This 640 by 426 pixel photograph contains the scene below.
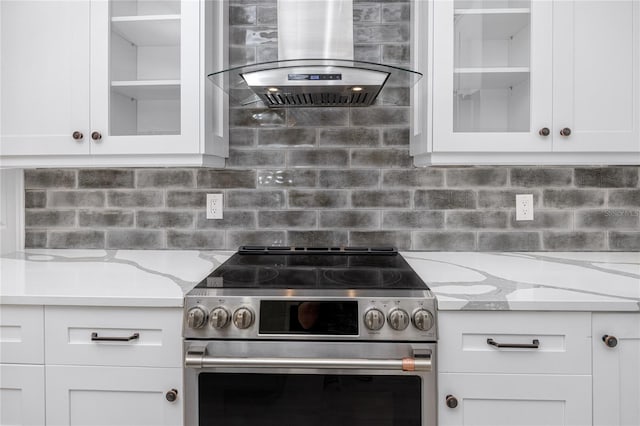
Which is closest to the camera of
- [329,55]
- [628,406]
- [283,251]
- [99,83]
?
[628,406]

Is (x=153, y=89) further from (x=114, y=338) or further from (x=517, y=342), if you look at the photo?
(x=517, y=342)

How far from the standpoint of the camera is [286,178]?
2.09 metres

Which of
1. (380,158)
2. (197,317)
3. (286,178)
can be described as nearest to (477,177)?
(380,158)

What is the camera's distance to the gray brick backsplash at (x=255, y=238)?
6.87 feet

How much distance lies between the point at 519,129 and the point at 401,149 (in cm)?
52

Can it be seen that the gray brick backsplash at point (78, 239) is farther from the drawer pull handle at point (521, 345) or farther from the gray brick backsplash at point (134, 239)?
the drawer pull handle at point (521, 345)

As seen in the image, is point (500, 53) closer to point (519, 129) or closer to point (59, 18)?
point (519, 129)

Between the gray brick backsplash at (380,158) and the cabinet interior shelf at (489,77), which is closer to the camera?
the cabinet interior shelf at (489,77)

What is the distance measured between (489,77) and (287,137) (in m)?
0.90

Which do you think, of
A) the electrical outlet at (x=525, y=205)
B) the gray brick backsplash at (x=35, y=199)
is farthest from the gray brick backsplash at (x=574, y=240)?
the gray brick backsplash at (x=35, y=199)

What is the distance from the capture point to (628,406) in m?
1.30

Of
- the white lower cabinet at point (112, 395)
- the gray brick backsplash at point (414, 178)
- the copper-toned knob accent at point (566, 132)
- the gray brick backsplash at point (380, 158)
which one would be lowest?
the white lower cabinet at point (112, 395)

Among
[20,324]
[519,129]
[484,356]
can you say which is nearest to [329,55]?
[519,129]

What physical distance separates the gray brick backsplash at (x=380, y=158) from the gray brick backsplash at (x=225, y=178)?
0.49 metres
